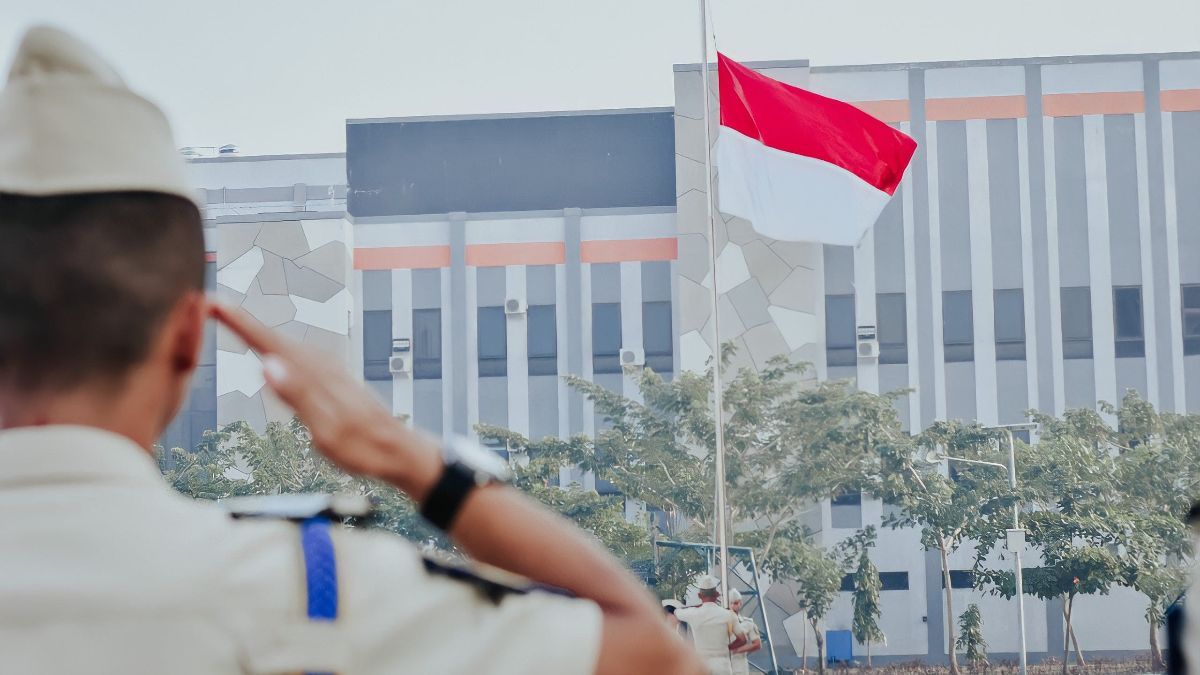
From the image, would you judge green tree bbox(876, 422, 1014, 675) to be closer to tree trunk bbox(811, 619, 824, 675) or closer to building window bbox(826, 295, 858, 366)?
tree trunk bbox(811, 619, 824, 675)

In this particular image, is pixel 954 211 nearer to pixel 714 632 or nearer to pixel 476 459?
pixel 714 632

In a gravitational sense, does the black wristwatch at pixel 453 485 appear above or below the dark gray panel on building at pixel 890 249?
below

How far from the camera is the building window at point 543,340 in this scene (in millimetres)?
37531

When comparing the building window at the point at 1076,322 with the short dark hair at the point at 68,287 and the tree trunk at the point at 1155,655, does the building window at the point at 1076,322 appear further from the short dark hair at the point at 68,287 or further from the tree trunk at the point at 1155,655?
the short dark hair at the point at 68,287

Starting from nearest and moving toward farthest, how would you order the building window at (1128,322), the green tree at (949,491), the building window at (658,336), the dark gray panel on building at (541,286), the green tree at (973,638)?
1. the green tree at (949,491)
2. the green tree at (973,638)
3. the building window at (1128,322)
4. the building window at (658,336)
5. the dark gray panel on building at (541,286)

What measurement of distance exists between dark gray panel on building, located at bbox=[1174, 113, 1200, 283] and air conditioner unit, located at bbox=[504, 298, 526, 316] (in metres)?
15.5

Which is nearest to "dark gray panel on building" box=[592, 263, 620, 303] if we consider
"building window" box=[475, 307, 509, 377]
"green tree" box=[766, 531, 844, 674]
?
"building window" box=[475, 307, 509, 377]

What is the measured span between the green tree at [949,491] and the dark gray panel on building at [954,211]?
4997 millimetres

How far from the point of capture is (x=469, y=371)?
124 ft

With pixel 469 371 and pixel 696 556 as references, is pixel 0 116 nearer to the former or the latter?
pixel 696 556

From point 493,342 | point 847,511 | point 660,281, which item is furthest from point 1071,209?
point 493,342

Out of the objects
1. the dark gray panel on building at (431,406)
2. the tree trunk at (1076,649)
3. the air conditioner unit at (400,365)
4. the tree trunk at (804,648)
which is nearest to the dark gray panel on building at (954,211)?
the tree trunk at (1076,649)

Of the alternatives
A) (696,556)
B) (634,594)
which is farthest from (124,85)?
(696,556)

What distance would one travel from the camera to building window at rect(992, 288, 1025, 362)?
36.2 meters
